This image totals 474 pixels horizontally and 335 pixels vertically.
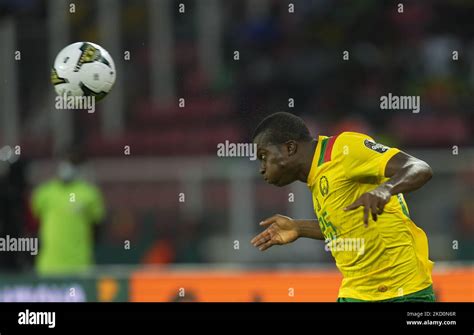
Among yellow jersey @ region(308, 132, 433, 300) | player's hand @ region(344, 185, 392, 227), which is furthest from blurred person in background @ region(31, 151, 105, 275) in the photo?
player's hand @ region(344, 185, 392, 227)

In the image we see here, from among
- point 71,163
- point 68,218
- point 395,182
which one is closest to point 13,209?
point 68,218

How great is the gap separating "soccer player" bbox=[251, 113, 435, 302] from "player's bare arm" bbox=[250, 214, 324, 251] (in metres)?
0.21

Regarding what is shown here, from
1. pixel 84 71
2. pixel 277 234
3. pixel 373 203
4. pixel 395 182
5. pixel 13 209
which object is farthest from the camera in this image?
pixel 13 209

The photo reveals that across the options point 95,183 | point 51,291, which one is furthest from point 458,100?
point 51,291

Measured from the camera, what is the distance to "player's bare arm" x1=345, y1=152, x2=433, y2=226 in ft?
16.8

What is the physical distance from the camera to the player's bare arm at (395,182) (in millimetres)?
5117

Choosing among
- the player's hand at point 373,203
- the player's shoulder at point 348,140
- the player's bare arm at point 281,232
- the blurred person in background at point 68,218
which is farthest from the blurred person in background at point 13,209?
the player's hand at point 373,203

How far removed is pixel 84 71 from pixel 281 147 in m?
1.68

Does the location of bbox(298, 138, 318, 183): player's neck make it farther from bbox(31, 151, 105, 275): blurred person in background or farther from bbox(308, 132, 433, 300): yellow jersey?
bbox(31, 151, 105, 275): blurred person in background

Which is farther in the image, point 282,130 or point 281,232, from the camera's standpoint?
point 281,232

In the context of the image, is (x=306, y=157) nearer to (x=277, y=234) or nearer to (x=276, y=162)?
(x=276, y=162)

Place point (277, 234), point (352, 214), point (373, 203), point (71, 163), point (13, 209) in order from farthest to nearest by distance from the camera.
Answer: point (71, 163), point (13, 209), point (277, 234), point (352, 214), point (373, 203)

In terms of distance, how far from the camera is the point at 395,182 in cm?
539

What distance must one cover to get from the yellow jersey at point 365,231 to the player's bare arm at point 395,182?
0.73 feet
